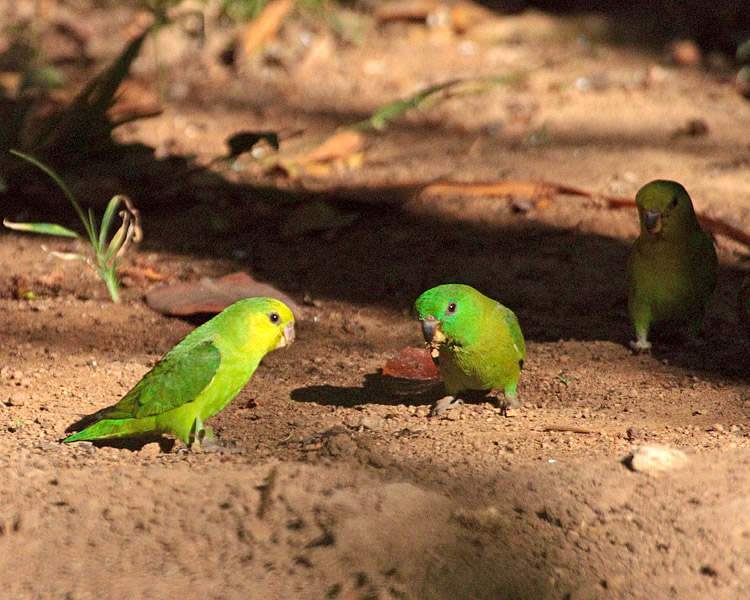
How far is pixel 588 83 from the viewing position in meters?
6.90

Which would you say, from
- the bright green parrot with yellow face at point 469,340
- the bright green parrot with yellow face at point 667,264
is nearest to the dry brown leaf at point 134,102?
the bright green parrot with yellow face at point 667,264

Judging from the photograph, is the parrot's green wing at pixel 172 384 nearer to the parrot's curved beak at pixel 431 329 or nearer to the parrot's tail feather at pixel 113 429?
the parrot's tail feather at pixel 113 429

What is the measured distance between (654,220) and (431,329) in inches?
52.0

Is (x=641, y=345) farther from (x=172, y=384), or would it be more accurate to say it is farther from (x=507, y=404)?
(x=172, y=384)

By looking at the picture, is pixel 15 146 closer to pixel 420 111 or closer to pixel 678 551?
pixel 420 111

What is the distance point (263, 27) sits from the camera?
7672mm

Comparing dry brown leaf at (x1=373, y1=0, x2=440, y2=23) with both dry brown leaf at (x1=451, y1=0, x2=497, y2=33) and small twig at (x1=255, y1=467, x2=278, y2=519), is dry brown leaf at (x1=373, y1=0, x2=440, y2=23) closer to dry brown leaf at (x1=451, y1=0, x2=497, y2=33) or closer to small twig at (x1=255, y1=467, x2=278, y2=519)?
dry brown leaf at (x1=451, y1=0, x2=497, y2=33)

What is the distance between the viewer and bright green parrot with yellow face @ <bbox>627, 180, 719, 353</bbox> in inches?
144

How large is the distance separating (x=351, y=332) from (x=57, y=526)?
1.93 metres

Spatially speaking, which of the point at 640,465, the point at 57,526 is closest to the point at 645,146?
the point at 640,465

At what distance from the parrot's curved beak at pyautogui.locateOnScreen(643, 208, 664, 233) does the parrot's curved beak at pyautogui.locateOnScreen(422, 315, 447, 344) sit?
1262mm

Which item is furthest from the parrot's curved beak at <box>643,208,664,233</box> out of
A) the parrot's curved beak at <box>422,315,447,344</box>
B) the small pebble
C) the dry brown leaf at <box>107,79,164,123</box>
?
the dry brown leaf at <box>107,79,164,123</box>

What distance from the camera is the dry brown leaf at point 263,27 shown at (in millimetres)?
7672

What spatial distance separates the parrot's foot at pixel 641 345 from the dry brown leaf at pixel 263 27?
16.6 feet
